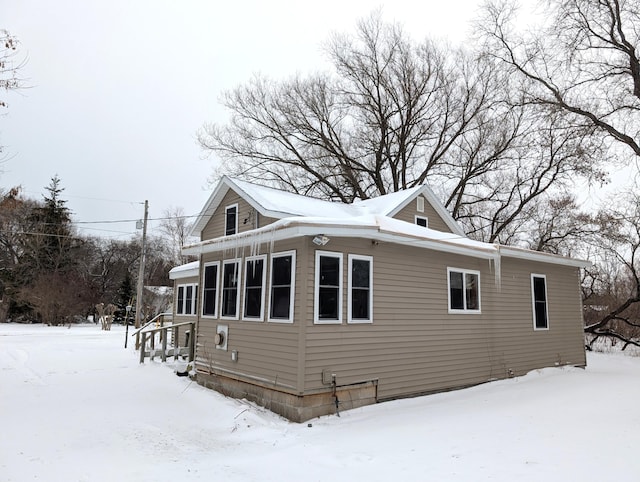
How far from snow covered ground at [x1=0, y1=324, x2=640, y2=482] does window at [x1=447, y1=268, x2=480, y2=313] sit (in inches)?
68.3

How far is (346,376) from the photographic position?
23.7 feet

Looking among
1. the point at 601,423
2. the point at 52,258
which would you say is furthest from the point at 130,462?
the point at 52,258

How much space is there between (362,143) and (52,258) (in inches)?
944

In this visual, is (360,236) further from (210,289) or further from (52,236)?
(52,236)

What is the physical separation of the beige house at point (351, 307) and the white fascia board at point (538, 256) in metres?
→ 0.04

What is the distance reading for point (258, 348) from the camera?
7.82 metres

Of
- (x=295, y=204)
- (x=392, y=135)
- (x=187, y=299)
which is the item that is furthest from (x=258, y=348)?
(x=392, y=135)

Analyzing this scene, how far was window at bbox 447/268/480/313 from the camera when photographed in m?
9.21

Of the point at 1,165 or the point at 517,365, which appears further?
the point at 517,365

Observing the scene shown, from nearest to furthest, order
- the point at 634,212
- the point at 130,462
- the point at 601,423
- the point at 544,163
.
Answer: the point at 130,462, the point at 601,423, the point at 634,212, the point at 544,163

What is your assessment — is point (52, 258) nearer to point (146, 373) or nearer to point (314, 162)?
point (314, 162)

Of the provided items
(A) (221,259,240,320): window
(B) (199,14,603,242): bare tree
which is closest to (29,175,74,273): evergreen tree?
(B) (199,14,603,242): bare tree

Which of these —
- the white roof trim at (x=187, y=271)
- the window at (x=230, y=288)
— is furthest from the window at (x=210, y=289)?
the white roof trim at (x=187, y=271)

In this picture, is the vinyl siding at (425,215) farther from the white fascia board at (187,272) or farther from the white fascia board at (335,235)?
the white fascia board at (187,272)
